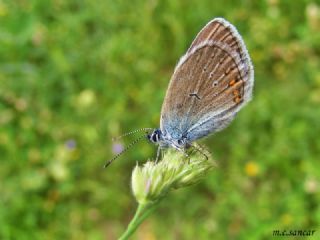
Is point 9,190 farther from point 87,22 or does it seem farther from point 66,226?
point 87,22

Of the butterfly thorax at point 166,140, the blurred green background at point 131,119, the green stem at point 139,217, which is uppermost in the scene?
the blurred green background at point 131,119

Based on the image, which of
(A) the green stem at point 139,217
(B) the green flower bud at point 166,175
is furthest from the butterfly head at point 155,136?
(A) the green stem at point 139,217

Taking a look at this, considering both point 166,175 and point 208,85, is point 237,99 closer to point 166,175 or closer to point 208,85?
point 208,85

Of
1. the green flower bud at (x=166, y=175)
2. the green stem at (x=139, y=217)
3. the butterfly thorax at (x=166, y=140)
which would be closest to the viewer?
the green stem at (x=139, y=217)

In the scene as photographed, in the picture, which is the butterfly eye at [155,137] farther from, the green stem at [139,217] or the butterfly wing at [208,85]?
the green stem at [139,217]

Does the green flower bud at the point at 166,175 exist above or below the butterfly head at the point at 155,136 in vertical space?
below

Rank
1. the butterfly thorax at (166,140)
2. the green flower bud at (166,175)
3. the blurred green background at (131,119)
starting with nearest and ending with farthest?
the green flower bud at (166,175) → the butterfly thorax at (166,140) → the blurred green background at (131,119)

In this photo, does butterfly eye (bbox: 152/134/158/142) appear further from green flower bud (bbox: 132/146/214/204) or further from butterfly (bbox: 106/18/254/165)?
green flower bud (bbox: 132/146/214/204)
